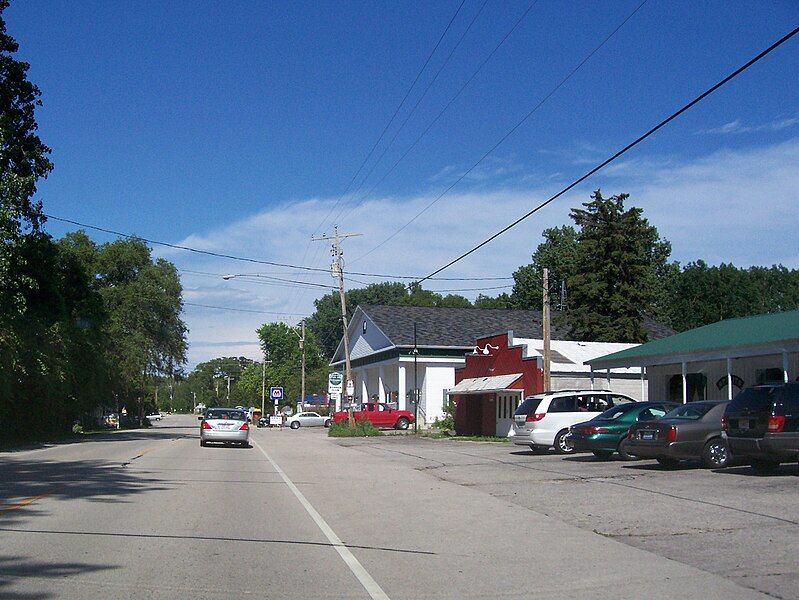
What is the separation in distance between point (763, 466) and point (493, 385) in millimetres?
20299

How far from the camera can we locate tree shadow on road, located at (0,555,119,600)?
7.40 metres

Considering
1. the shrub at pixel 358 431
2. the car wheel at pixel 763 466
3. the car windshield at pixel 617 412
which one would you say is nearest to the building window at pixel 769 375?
the car windshield at pixel 617 412

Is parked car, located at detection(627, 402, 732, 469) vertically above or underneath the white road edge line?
above

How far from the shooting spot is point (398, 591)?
7773 mm

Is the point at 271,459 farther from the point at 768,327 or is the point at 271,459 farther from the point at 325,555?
the point at 325,555

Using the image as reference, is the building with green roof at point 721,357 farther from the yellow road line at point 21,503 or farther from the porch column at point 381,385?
the porch column at point 381,385

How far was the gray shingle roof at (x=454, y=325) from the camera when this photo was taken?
58250 mm

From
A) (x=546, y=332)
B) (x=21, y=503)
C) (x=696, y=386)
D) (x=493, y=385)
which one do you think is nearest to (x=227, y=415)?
(x=493, y=385)

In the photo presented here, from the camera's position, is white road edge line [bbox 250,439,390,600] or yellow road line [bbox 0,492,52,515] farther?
yellow road line [bbox 0,492,52,515]

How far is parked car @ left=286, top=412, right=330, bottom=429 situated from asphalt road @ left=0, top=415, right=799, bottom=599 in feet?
160

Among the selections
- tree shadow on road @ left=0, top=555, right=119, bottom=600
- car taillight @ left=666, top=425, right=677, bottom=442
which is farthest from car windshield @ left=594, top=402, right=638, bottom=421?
tree shadow on road @ left=0, top=555, right=119, bottom=600

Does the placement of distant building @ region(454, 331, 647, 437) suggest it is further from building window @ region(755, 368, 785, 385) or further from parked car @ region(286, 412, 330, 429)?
parked car @ region(286, 412, 330, 429)

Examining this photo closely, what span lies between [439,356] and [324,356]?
68.4 metres

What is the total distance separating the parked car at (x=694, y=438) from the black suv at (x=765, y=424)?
3.70ft
